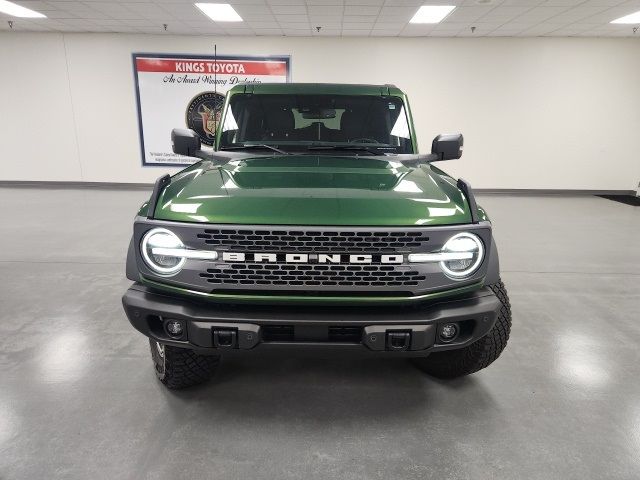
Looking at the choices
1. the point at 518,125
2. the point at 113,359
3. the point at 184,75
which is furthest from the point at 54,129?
the point at 518,125

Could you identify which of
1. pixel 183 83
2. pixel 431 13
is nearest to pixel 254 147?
pixel 431 13

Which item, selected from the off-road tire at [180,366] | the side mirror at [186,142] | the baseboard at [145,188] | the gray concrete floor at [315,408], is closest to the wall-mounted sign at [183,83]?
the baseboard at [145,188]

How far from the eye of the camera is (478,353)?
2.17m

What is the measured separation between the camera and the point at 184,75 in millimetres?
9398

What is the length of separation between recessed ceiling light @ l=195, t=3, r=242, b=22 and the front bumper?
6.93 metres

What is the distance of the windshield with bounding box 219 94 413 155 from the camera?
2.71 m

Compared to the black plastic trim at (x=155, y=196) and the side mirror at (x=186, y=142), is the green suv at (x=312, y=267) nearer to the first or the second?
the black plastic trim at (x=155, y=196)

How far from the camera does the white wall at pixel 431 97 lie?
9234 mm

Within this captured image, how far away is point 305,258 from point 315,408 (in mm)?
959

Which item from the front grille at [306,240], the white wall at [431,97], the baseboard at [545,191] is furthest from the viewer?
the baseboard at [545,191]

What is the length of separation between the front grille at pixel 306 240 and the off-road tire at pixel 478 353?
29.0 inches

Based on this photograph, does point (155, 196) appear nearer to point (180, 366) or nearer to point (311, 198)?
point (311, 198)

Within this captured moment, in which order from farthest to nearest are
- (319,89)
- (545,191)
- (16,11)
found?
1. (545,191)
2. (16,11)
3. (319,89)

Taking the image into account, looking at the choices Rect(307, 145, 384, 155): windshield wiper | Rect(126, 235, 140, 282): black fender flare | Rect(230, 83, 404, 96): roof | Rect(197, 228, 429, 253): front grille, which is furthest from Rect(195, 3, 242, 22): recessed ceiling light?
Rect(197, 228, 429, 253): front grille
